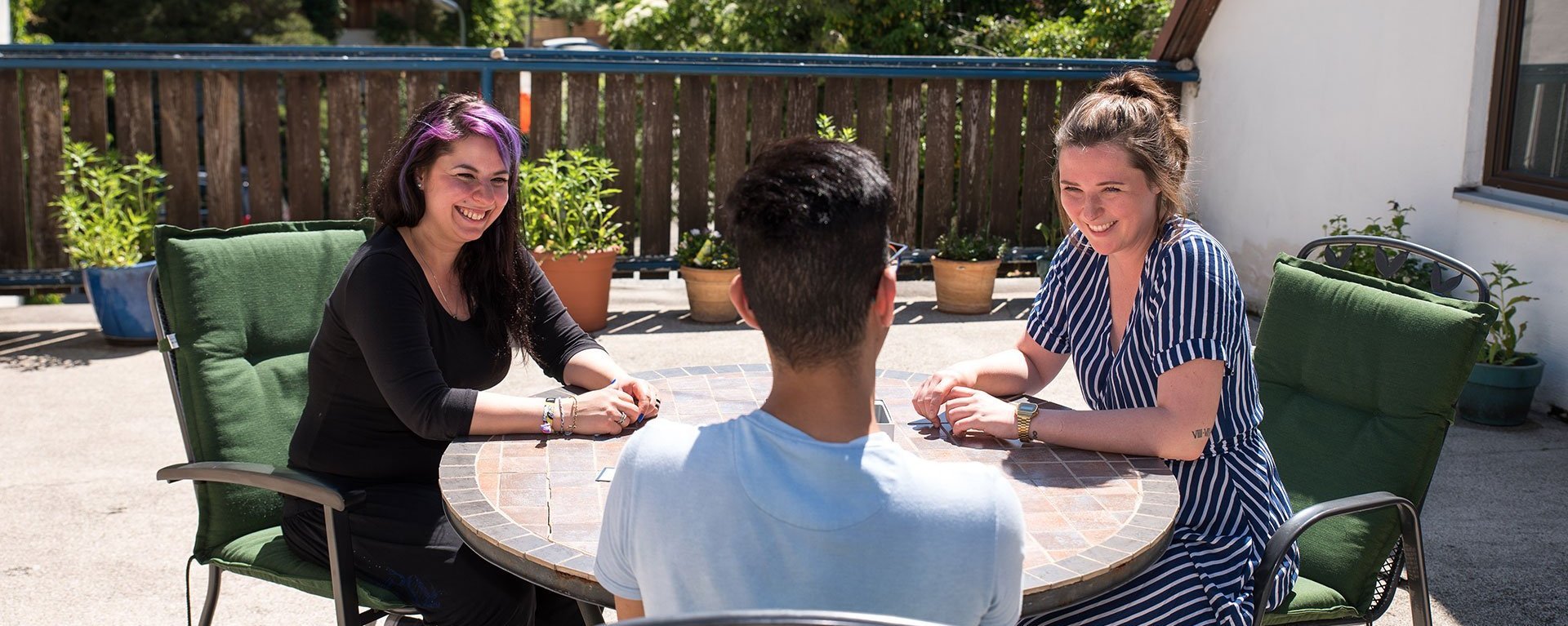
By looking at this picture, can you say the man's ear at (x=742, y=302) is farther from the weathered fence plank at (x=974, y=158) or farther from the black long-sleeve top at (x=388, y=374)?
the weathered fence plank at (x=974, y=158)

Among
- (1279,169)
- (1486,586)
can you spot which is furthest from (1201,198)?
(1486,586)

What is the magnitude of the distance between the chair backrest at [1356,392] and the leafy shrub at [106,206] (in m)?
5.23

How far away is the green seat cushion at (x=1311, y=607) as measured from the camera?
221 cm

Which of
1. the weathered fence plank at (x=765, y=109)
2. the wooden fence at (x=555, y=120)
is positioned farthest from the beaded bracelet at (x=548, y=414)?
the weathered fence plank at (x=765, y=109)

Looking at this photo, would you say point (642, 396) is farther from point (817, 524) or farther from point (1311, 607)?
point (1311, 607)

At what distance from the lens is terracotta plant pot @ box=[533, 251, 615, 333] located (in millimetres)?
6078

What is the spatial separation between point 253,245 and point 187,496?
1601 millimetres

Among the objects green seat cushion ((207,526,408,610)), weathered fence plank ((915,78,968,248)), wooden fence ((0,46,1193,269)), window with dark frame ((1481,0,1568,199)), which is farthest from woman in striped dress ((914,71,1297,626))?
weathered fence plank ((915,78,968,248))

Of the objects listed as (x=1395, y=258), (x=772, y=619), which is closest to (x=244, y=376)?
(x=772, y=619)

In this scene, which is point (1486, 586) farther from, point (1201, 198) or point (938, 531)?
point (1201, 198)

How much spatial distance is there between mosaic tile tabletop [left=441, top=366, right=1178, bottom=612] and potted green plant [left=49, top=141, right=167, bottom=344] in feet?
14.0

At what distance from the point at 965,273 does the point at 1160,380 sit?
4590mm

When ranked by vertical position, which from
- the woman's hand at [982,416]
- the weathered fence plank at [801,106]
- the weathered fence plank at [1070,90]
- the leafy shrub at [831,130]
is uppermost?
the weathered fence plank at [1070,90]

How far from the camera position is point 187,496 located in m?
3.96
